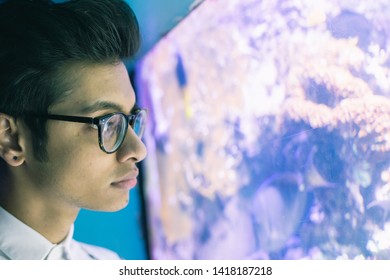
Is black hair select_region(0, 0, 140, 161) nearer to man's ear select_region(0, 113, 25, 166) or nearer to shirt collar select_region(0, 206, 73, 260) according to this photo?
man's ear select_region(0, 113, 25, 166)

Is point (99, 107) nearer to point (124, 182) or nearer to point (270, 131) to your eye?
point (124, 182)

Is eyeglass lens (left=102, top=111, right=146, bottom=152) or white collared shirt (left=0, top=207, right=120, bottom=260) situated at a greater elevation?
eyeglass lens (left=102, top=111, right=146, bottom=152)

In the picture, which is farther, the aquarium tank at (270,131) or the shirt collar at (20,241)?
the shirt collar at (20,241)

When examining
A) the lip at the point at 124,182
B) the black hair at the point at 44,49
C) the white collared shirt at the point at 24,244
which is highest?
the black hair at the point at 44,49

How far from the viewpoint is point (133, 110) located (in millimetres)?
1430

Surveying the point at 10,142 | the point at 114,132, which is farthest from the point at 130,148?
the point at 10,142

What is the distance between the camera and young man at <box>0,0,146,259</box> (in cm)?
136

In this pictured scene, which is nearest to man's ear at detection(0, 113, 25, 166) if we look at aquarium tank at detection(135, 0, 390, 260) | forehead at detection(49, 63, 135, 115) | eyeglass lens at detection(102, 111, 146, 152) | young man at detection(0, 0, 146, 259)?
young man at detection(0, 0, 146, 259)

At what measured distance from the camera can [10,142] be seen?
1375 millimetres

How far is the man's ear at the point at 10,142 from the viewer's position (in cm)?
136

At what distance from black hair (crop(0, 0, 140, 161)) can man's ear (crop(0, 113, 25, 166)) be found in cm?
2

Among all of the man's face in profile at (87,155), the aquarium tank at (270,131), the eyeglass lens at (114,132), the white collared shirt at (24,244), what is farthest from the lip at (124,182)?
the aquarium tank at (270,131)

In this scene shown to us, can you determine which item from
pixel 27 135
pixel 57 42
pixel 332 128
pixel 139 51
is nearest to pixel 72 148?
pixel 27 135

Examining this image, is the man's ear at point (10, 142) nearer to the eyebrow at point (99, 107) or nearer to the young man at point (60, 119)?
the young man at point (60, 119)
